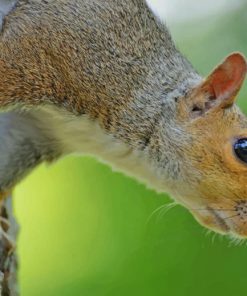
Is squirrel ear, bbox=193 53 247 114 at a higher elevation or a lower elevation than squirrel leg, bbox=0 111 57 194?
higher

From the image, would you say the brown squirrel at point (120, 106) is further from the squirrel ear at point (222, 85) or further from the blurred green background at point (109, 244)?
the blurred green background at point (109, 244)

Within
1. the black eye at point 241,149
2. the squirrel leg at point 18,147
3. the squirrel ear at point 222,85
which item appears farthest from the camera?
the squirrel leg at point 18,147

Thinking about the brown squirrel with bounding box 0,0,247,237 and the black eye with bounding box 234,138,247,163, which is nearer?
the brown squirrel with bounding box 0,0,247,237

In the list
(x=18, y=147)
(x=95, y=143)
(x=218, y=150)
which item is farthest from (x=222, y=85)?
(x=18, y=147)

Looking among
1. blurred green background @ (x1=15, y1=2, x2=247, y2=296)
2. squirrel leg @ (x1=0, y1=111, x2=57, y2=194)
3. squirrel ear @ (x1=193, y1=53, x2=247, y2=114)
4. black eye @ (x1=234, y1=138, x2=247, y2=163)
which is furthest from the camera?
blurred green background @ (x1=15, y1=2, x2=247, y2=296)

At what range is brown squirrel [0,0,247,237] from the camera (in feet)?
14.8

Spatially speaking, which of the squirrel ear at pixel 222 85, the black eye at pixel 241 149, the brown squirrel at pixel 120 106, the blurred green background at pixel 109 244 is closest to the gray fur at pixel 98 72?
the brown squirrel at pixel 120 106

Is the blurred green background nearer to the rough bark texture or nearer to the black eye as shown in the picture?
the rough bark texture

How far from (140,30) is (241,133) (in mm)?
560

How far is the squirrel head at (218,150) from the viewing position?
457cm

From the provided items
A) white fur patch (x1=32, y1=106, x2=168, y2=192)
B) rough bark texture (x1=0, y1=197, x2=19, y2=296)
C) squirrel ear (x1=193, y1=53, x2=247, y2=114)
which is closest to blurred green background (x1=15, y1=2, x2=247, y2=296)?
rough bark texture (x1=0, y1=197, x2=19, y2=296)

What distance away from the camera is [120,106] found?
181 inches

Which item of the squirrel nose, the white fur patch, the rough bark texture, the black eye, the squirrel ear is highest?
the squirrel ear

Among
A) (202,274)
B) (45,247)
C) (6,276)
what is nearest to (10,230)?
(6,276)
